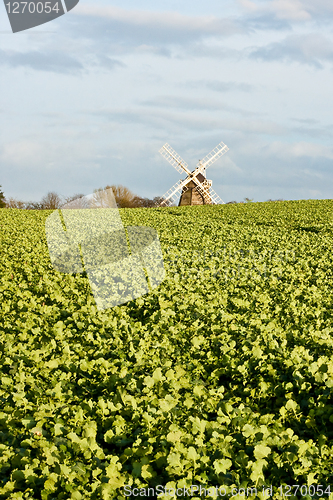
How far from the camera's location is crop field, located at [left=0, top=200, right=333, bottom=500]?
374 cm

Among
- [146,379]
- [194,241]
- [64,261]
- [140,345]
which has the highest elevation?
[146,379]

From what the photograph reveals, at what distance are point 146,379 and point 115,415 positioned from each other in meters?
0.56

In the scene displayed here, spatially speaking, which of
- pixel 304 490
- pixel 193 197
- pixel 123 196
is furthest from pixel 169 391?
pixel 123 196

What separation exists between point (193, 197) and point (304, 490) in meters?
48.7

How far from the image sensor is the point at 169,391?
5.24 metres

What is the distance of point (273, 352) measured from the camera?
6434 millimetres

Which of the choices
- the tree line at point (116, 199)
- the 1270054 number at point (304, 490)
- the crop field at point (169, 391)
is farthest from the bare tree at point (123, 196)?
the 1270054 number at point (304, 490)

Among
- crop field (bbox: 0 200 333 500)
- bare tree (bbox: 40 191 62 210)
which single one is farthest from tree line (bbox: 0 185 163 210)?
crop field (bbox: 0 200 333 500)

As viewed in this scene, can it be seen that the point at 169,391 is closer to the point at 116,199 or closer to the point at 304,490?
the point at 304,490

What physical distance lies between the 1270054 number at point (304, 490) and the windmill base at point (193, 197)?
48420 millimetres

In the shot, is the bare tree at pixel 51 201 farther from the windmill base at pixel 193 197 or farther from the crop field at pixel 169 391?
the crop field at pixel 169 391

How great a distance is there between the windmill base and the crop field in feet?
132

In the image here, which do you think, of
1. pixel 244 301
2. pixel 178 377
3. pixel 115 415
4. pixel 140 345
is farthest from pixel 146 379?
pixel 244 301

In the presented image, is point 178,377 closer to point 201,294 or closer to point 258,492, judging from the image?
point 258,492
